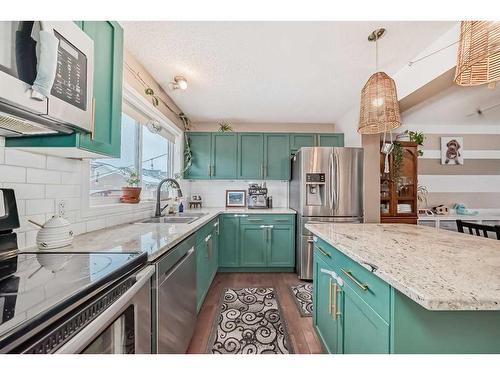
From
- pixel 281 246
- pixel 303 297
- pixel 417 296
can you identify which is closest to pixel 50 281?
pixel 417 296

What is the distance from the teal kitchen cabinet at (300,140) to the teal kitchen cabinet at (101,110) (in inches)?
110

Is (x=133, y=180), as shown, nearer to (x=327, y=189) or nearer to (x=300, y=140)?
(x=327, y=189)

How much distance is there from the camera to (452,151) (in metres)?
3.92

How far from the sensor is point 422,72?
6.65 ft

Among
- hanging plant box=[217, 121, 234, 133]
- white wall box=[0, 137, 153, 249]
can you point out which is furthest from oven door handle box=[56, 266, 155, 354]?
hanging plant box=[217, 121, 234, 133]

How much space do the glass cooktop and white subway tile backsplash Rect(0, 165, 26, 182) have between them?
14.1 inches

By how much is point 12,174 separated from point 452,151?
552 centimetres

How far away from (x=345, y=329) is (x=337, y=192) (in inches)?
79.3

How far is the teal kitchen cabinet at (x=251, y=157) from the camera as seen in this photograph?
370 cm

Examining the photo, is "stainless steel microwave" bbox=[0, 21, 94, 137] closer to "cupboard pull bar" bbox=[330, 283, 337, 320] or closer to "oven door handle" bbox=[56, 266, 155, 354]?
"oven door handle" bbox=[56, 266, 155, 354]

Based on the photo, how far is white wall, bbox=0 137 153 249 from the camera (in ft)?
3.49

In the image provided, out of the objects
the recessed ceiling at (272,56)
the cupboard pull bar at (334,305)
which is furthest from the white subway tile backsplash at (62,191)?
the cupboard pull bar at (334,305)
